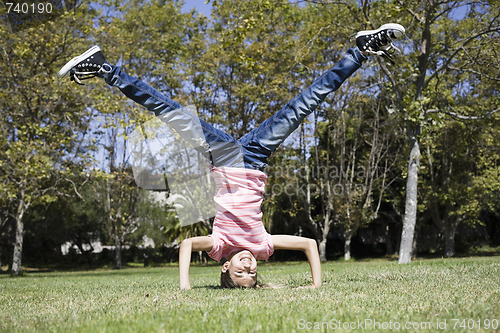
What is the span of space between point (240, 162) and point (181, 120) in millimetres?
865

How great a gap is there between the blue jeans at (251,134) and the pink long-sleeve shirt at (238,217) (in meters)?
0.22

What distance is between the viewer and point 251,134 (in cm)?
576

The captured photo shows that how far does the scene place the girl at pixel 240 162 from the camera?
5.11m

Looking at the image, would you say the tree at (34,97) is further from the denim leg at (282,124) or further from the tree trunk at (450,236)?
the tree trunk at (450,236)

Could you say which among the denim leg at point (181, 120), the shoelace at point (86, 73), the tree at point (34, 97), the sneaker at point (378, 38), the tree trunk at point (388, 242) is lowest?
the tree trunk at point (388, 242)

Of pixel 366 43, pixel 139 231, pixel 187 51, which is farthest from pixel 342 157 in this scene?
pixel 366 43

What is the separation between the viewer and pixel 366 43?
5.96 meters

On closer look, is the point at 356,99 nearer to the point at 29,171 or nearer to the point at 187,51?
the point at 187,51

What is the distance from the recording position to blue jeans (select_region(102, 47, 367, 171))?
5477mm

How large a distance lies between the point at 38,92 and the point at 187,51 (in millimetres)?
9846

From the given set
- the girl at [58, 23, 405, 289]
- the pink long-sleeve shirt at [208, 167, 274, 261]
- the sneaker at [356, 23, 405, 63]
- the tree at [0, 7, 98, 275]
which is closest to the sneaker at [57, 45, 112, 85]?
the girl at [58, 23, 405, 289]

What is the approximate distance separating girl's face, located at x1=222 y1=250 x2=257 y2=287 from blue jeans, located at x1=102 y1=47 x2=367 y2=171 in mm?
1087

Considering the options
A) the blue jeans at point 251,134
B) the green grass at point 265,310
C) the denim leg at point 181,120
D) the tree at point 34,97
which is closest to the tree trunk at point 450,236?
the tree at point 34,97

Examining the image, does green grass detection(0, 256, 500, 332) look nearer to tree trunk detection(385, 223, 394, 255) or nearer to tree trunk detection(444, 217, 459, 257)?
tree trunk detection(444, 217, 459, 257)
